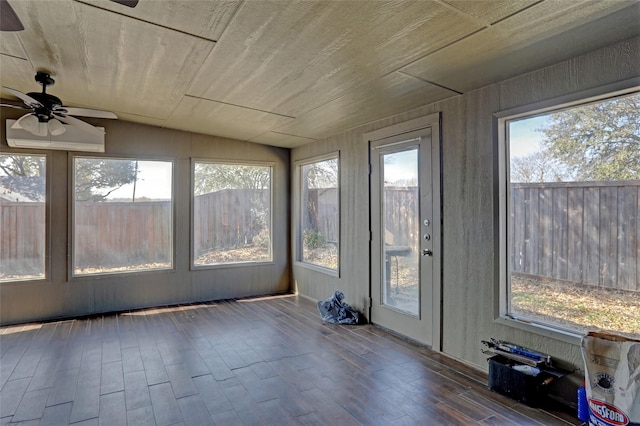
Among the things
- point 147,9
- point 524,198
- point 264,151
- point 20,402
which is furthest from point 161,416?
point 264,151

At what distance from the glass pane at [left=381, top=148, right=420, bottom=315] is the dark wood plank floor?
0.47m

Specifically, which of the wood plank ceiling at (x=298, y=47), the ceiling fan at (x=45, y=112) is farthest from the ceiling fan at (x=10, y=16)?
the ceiling fan at (x=45, y=112)

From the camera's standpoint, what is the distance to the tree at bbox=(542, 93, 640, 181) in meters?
2.30

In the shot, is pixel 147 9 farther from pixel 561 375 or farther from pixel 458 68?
pixel 561 375

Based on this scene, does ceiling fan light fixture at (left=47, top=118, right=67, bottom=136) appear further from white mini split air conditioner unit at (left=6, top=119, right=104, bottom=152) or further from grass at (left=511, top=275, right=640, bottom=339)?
grass at (left=511, top=275, right=640, bottom=339)

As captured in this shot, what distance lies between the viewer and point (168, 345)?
3674mm

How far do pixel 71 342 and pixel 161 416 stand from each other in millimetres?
2073

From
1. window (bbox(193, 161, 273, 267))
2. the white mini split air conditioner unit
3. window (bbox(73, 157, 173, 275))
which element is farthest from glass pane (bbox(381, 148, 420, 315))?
the white mini split air conditioner unit

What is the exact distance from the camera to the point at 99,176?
4.96 metres

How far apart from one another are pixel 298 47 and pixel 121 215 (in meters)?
3.88

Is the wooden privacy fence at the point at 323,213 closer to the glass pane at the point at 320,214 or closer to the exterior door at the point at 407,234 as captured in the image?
the glass pane at the point at 320,214

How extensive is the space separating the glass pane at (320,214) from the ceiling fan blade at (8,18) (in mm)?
3719

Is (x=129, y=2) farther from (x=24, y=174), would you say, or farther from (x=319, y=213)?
(x=319, y=213)

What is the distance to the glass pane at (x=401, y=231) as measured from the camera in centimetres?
381
